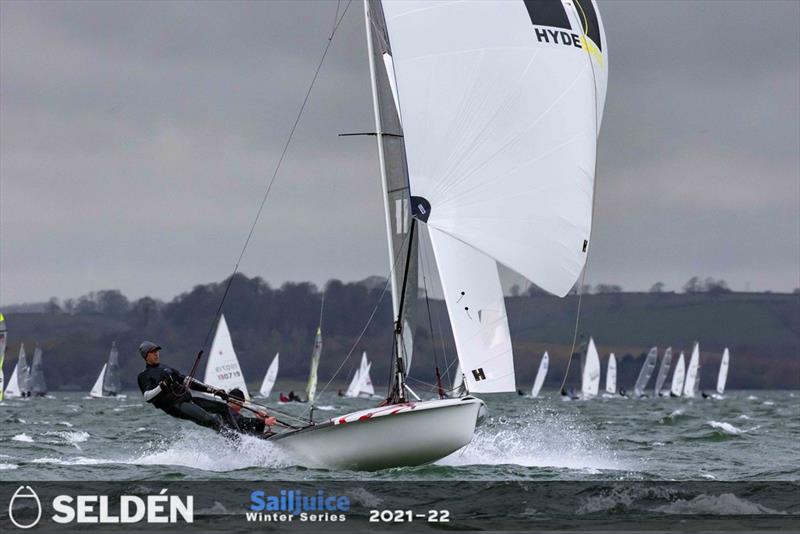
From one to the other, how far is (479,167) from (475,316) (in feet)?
7.87

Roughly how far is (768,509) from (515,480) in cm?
319

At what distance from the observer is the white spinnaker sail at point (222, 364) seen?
2144 inches

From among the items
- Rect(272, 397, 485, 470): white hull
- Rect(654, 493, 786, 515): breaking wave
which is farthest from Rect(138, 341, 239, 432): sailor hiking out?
Rect(654, 493, 786, 515): breaking wave

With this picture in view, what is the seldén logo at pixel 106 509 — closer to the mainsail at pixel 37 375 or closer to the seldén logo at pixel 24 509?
the seldén logo at pixel 24 509

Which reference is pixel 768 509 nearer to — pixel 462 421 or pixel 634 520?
pixel 634 520

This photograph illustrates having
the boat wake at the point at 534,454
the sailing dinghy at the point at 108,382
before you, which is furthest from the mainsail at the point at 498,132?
the sailing dinghy at the point at 108,382

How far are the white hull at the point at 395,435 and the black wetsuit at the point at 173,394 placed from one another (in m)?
1.44

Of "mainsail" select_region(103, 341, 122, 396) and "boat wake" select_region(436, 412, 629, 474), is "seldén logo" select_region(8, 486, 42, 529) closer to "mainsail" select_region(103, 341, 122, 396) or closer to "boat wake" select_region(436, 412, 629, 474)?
"boat wake" select_region(436, 412, 629, 474)

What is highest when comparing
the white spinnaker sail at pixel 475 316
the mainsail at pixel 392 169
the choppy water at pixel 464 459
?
the mainsail at pixel 392 169

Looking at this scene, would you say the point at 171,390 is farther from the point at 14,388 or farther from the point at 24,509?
the point at 14,388

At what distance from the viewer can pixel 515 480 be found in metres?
15.2

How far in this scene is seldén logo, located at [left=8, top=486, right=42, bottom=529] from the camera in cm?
1167

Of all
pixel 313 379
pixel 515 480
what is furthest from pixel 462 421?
pixel 313 379

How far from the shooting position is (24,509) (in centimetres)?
1252
